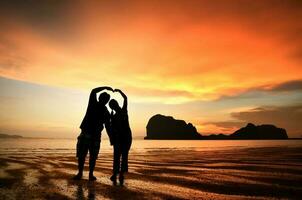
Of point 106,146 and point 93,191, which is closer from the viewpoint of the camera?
point 93,191

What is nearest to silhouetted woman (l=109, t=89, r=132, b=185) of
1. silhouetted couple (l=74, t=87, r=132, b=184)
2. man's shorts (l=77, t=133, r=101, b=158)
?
silhouetted couple (l=74, t=87, r=132, b=184)

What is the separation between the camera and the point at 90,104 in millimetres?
8539

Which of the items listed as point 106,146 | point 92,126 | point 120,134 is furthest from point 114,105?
point 106,146

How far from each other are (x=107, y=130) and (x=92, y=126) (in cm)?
42

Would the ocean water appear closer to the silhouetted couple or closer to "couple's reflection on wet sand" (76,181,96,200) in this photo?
the silhouetted couple

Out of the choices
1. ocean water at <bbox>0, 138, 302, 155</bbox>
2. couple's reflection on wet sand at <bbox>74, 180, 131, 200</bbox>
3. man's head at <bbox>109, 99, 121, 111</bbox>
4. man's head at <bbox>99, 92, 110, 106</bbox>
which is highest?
man's head at <bbox>99, 92, 110, 106</bbox>

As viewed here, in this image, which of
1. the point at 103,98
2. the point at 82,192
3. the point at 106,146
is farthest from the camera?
the point at 106,146

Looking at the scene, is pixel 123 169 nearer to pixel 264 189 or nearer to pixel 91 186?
pixel 91 186

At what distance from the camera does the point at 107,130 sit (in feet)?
27.9

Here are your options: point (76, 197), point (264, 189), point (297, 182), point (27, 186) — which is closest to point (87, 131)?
point (27, 186)

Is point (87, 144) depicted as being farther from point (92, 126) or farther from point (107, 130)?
point (107, 130)

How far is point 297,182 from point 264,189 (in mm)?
1665

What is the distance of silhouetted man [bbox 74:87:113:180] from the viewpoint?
8422 mm

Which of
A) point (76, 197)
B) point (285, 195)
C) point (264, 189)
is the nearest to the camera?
point (76, 197)
